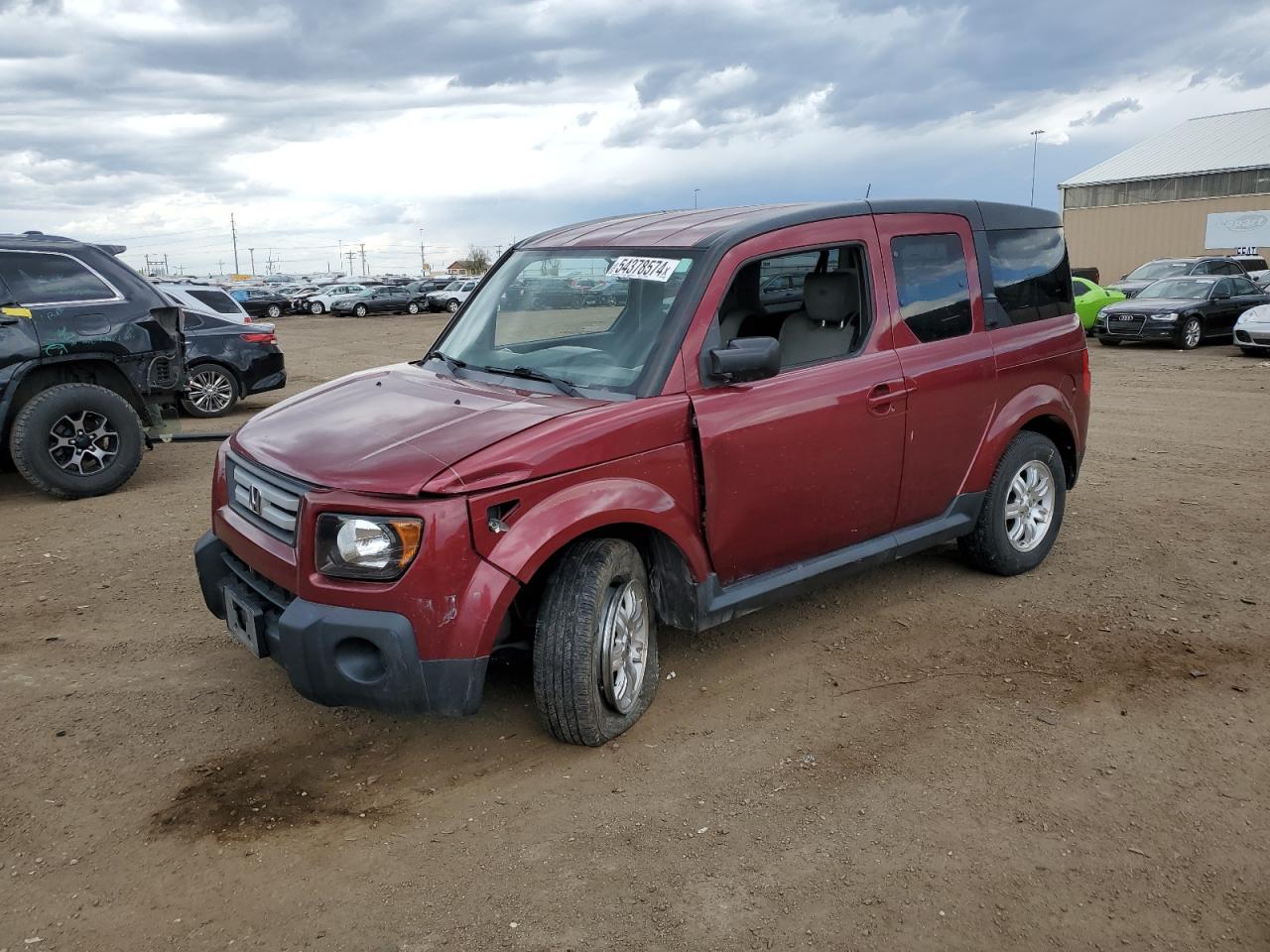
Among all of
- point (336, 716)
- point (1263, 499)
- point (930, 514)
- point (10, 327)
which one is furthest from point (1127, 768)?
point (10, 327)

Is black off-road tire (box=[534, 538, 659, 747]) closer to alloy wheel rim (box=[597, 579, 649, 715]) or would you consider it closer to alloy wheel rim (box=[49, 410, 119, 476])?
alloy wheel rim (box=[597, 579, 649, 715])

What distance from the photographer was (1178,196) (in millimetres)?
43938

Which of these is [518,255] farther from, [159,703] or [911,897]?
[911,897]

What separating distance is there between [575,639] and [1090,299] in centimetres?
2079

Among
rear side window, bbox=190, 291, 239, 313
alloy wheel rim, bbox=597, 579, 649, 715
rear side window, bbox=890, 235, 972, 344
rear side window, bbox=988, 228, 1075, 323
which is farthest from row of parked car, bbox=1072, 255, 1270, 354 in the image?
alloy wheel rim, bbox=597, 579, 649, 715


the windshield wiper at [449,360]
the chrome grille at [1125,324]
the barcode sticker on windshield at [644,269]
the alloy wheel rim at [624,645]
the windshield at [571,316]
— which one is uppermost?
the barcode sticker on windshield at [644,269]

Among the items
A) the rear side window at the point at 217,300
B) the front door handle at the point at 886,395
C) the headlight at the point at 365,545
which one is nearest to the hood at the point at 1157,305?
→ the rear side window at the point at 217,300

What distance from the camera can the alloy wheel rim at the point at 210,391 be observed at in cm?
1207

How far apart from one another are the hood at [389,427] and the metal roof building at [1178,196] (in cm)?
4573

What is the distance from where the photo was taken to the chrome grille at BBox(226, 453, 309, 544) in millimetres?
3562

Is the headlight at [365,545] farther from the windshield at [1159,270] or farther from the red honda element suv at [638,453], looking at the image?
the windshield at [1159,270]

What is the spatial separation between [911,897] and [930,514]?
2439 mm

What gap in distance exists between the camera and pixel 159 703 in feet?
14.1

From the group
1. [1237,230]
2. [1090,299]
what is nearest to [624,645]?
[1090,299]
